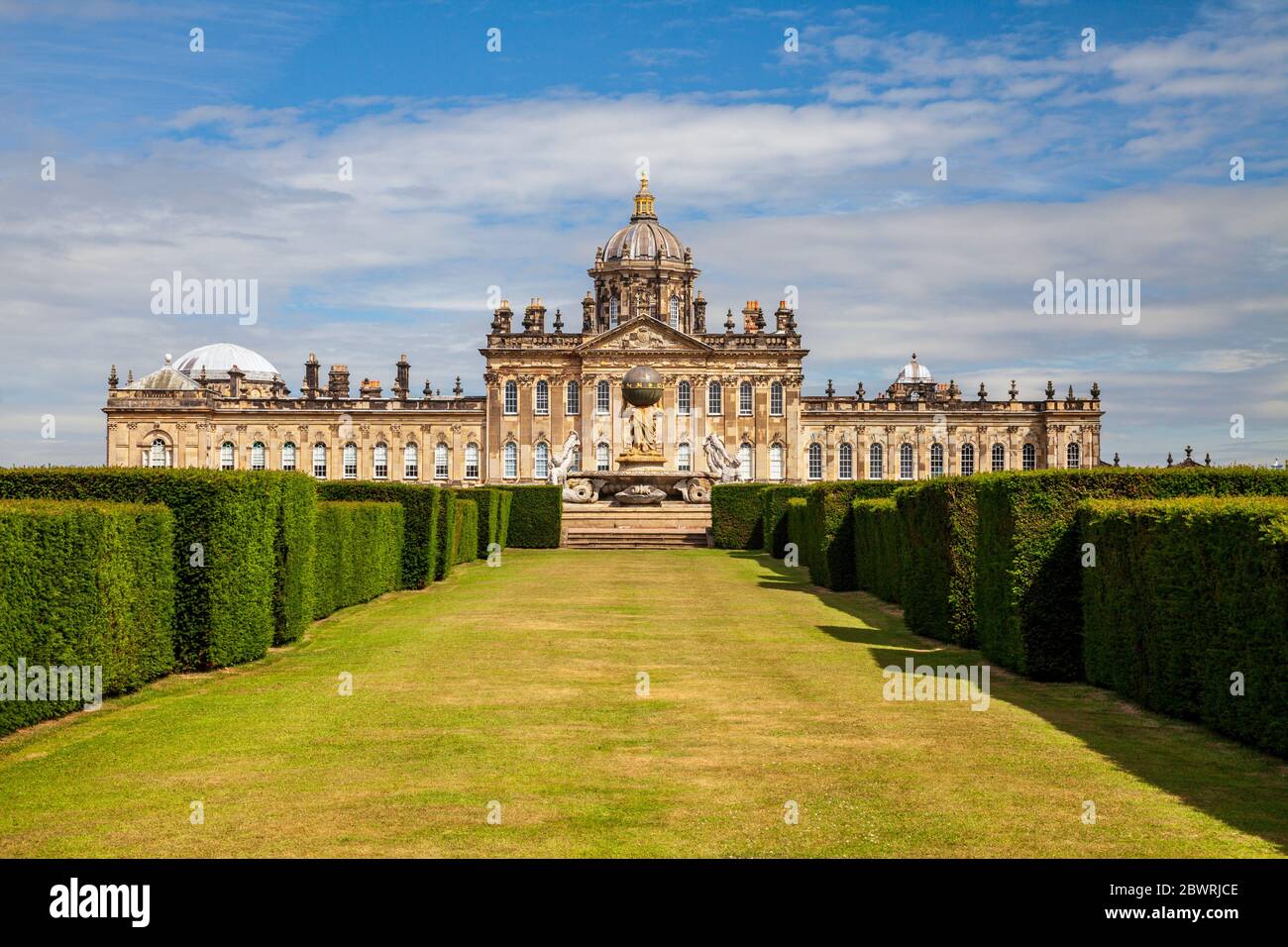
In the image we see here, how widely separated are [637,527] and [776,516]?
237 inches

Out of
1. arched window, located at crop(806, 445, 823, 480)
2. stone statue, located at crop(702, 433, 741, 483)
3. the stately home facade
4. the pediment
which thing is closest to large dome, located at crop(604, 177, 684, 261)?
the stately home facade

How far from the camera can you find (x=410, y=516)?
25.6 m

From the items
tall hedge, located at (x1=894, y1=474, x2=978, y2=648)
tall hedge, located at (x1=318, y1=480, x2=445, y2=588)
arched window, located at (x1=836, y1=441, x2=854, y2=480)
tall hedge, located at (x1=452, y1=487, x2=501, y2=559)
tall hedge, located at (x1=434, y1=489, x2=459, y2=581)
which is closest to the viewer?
tall hedge, located at (x1=894, y1=474, x2=978, y2=648)

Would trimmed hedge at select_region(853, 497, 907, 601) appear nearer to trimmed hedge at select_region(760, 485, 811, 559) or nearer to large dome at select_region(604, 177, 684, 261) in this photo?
trimmed hedge at select_region(760, 485, 811, 559)

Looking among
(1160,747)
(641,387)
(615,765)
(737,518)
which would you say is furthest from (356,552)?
(641,387)

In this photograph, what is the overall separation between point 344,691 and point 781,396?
70695 millimetres

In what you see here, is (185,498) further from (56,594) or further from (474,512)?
(474,512)

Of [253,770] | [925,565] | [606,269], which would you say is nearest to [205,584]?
[253,770]

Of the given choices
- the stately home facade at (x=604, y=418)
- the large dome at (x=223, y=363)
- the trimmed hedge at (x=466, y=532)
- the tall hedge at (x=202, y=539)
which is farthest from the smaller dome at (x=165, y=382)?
the tall hedge at (x=202, y=539)

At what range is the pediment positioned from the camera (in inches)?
3191

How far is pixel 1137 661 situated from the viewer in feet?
40.2

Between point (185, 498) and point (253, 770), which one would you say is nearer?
point (253, 770)

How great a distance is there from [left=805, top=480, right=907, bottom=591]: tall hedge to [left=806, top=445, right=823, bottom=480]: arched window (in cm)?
5481

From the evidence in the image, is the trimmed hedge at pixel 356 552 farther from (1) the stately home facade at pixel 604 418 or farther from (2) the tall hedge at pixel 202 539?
(1) the stately home facade at pixel 604 418
